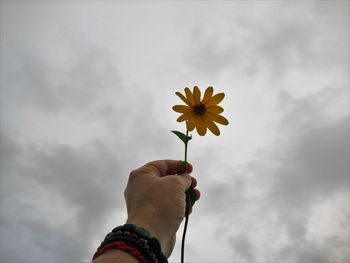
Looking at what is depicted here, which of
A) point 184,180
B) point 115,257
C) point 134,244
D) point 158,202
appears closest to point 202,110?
point 184,180

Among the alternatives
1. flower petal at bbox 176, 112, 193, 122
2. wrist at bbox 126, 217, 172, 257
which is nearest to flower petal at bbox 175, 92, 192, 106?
flower petal at bbox 176, 112, 193, 122

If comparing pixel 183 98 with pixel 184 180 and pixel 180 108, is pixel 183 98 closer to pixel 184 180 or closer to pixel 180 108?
pixel 180 108

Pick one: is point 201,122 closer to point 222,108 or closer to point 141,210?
point 222,108

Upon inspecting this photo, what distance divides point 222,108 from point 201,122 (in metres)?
0.36

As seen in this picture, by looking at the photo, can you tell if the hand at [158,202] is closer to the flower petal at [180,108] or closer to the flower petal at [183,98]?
the flower petal at [180,108]

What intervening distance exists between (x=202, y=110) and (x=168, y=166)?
2.87 feet

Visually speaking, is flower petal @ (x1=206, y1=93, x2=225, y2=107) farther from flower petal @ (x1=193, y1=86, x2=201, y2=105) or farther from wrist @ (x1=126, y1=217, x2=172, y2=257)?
wrist @ (x1=126, y1=217, x2=172, y2=257)

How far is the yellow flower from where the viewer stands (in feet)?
13.7

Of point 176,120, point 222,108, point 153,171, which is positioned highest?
point 222,108

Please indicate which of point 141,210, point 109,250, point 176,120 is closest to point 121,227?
point 109,250

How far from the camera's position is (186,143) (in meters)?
3.68

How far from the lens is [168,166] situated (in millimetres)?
4035

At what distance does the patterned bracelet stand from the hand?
12.9 inches

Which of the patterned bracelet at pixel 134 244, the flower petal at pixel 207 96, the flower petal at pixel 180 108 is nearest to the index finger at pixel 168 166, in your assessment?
the flower petal at pixel 180 108
